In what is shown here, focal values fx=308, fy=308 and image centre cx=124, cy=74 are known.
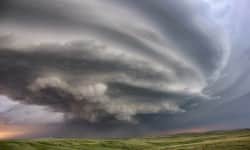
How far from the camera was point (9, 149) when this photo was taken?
17700 centimetres

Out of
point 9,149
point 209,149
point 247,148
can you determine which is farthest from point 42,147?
point 247,148

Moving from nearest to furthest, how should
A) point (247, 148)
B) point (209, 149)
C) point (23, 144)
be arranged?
point (247, 148) → point (209, 149) → point (23, 144)

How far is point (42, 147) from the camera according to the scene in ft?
655

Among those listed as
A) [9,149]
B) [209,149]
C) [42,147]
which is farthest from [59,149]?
[209,149]

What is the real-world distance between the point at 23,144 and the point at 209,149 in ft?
376

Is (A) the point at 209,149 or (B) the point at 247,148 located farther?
(A) the point at 209,149

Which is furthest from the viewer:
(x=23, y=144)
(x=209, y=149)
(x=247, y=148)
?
(x=23, y=144)

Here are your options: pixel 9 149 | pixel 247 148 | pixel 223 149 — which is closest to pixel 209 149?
pixel 223 149

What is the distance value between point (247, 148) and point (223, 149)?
485 inches

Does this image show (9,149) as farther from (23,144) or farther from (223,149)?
(223,149)

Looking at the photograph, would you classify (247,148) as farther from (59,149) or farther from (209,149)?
(59,149)

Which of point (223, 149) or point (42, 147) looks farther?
point (42, 147)

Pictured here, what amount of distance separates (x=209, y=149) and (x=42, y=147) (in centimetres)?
10479

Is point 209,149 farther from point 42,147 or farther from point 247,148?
point 42,147
